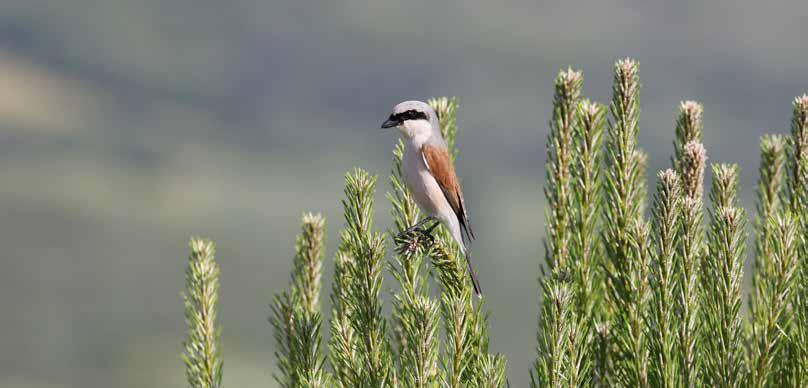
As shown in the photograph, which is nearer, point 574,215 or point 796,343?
point 796,343

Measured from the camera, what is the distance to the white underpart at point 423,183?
13.1ft

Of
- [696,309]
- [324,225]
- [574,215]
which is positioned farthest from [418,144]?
[696,309]

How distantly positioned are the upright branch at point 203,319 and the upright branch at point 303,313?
1.03 ft

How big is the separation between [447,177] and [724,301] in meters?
1.74

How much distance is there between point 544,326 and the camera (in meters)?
3.17

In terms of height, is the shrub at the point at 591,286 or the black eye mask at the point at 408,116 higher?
the black eye mask at the point at 408,116

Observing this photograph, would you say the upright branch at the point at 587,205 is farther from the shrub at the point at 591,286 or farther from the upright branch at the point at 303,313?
the upright branch at the point at 303,313

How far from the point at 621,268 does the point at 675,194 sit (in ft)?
1.48

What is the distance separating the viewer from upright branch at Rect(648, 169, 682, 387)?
10.2ft

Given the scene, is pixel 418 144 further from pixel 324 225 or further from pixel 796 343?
pixel 796 343

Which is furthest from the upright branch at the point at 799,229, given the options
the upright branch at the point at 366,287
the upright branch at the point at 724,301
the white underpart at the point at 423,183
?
the upright branch at the point at 366,287

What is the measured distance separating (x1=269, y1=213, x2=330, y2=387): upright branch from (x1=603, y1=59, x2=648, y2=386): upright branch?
1.35m

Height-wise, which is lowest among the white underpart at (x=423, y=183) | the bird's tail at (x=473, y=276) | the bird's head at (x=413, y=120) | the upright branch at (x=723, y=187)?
the bird's tail at (x=473, y=276)

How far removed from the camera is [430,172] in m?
4.23
